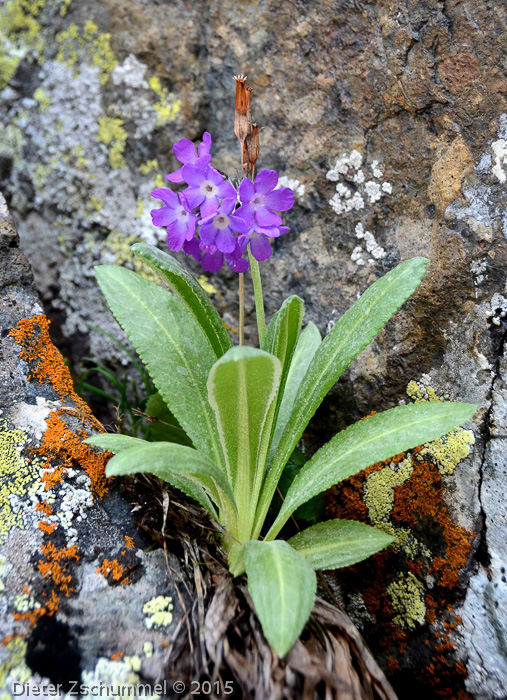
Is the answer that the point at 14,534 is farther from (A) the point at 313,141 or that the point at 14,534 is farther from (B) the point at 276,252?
(A) the point at 313,141

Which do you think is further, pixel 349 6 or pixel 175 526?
pixel 349 6

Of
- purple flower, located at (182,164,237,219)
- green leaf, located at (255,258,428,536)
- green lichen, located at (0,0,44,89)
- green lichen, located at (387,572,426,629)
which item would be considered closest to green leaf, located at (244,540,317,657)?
green leaf, located at (255,258,428,536)

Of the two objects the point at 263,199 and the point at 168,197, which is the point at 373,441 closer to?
the point at 263,199

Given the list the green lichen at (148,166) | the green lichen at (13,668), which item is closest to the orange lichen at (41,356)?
the green lichen at (13,668)

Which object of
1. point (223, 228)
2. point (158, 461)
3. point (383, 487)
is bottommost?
point (383, 487)

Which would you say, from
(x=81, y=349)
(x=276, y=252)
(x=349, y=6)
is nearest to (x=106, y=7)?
(x=349, y=6)

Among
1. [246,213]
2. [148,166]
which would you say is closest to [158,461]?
[246,213]

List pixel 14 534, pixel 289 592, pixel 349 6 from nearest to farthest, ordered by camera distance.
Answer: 1. pixel 289 592
2. pixel 14 534
3. pixel 349 6
